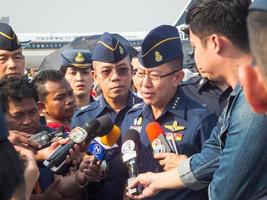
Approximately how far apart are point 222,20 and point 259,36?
1161 mm

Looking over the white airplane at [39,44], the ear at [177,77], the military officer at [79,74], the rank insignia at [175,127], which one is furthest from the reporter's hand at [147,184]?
the white airplane at [39,44]

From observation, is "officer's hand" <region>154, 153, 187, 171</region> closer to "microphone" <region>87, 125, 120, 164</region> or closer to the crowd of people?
the crowd of people

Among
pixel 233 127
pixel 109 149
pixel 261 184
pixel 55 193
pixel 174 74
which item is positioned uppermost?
pixel 233 127

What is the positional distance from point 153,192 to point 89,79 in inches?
112

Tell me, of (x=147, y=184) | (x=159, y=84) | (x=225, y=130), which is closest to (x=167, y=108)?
(x=159, y=84)

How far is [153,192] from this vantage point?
2.33 metres

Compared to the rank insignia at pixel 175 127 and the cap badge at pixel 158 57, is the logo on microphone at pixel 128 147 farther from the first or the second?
the cap badge at pixel 158 57

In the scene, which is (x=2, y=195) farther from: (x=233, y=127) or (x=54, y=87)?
(x=54, y=87)

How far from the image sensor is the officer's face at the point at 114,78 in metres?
3.65

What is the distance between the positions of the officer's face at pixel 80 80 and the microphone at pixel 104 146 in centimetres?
213

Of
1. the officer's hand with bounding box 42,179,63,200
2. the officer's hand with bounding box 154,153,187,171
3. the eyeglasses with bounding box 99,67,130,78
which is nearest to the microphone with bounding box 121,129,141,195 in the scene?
the officer's hand with bounding box 154,153,187,171

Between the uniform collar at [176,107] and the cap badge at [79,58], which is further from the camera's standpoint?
the cap badge at [79,58]

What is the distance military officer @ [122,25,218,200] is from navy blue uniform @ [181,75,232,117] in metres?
0.72

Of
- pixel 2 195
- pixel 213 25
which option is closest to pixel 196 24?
pixel 213 25
